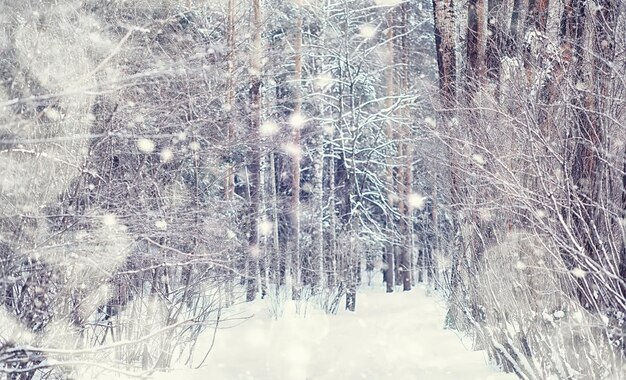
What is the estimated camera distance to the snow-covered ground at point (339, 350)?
7.67 m

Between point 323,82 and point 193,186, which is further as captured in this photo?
point 323,82

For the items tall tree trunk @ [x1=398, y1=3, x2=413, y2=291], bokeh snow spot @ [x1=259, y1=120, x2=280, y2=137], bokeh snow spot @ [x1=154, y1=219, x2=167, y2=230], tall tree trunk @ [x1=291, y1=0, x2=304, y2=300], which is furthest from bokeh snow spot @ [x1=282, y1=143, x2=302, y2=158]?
bokeh snow spot @ [x1=154, y1=219, x2=167, y2=230]

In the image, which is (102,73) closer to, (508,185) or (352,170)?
(508,185)

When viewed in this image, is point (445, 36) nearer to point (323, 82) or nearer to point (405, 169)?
point (323, 82)

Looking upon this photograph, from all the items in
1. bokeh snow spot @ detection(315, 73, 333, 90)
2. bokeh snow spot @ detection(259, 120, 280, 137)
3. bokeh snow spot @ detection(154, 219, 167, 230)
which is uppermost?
bokeh snow spot @ detection(315, 73, 333, 90)

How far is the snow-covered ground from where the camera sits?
25.2ft

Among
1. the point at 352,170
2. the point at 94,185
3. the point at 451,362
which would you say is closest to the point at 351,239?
the point at 352,170

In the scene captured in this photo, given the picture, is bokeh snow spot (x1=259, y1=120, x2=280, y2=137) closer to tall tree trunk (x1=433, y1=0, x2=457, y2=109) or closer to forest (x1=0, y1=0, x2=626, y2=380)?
forest (x1=0, y1=0, x2=626, y2=380)

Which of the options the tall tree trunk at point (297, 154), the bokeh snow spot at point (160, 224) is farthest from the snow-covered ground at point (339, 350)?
the bokeh snow spot at point (160, 224)

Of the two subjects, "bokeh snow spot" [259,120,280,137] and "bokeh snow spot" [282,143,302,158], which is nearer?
"bokeh snow spot" [259,120,280,137]

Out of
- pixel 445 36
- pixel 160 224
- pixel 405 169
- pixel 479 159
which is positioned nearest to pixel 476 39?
pixel 445 36

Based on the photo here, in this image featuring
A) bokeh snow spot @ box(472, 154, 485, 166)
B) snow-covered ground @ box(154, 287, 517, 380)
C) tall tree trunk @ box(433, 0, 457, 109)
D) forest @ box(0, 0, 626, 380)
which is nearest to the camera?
forest @ box(0, 0, 626, 380)

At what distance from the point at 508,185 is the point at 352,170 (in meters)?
12.4

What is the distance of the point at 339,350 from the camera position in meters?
9.73
